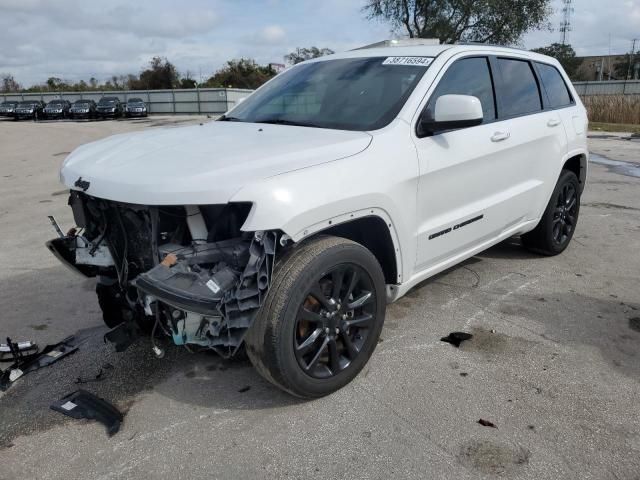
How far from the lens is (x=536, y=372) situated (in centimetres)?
324

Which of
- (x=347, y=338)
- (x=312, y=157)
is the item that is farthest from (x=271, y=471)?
(x=312, y=157)

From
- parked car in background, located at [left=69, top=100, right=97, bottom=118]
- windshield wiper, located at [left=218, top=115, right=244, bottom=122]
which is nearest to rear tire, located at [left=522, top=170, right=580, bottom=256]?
windshield wiper, located at [left=218, top=115, right=244, bottom=122]

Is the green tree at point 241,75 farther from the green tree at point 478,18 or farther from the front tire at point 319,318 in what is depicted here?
the front tire at point 319,318

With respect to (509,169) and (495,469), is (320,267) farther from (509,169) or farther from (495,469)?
(509,169)

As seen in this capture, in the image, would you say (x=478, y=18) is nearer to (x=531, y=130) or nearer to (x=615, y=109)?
(x=615, y=109)

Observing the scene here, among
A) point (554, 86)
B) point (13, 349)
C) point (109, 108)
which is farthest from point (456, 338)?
point (109, 108)

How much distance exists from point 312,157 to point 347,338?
1.01m

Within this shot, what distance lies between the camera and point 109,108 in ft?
118

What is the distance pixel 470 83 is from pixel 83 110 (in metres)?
36.9

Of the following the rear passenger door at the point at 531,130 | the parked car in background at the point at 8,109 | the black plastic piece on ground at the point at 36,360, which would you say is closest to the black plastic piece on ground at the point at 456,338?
the rear passenger door at the point at 531,130

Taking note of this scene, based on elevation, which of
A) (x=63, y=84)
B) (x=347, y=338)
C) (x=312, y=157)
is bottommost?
(x=347, y=338)

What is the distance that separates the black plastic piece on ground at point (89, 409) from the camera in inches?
112

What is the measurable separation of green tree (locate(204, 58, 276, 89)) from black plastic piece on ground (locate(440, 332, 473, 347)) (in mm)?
51014

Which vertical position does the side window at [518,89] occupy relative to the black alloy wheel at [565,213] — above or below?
above
